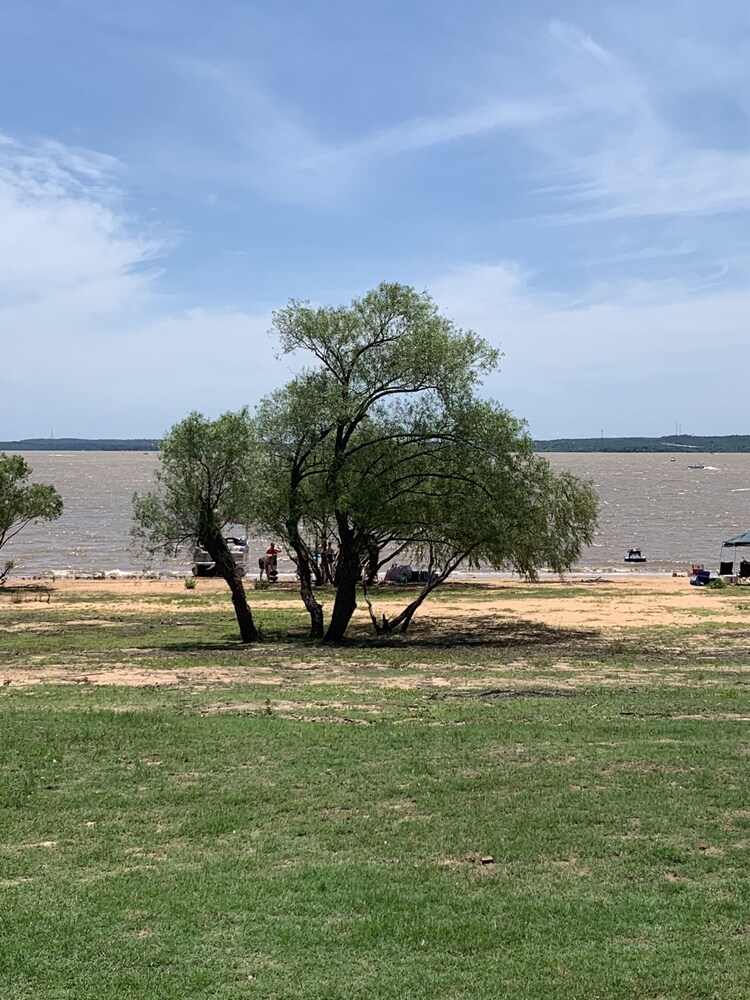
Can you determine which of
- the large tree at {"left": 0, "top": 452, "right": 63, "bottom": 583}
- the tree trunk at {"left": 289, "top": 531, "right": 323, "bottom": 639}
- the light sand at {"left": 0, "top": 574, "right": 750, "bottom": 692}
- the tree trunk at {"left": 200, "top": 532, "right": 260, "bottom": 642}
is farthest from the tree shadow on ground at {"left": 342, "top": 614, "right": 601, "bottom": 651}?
the large tree at {"left": 0, "top": 452, "right": 63, "bottom": 583}

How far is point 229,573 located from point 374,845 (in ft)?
50.0

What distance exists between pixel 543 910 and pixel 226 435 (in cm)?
1675

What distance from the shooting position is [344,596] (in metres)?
22.9

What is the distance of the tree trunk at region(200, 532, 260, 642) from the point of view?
2158 cm

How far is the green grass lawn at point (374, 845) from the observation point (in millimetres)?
5070

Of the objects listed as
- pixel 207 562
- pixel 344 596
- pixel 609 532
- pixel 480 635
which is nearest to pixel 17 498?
pixel 207 562

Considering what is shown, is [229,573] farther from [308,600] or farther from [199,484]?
[308,600]

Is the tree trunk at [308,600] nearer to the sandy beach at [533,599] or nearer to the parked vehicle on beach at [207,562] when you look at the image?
the sandy beach at [533,599]

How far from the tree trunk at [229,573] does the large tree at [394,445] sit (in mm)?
1175

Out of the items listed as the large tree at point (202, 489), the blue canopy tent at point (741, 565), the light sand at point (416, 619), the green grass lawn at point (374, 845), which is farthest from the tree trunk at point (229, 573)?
the blue canopy tent at point (741, 565)

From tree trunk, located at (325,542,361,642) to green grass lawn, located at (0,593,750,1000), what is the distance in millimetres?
9596

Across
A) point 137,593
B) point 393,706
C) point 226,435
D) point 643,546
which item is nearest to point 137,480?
point 643,546

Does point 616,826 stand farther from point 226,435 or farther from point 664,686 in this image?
point 226,435

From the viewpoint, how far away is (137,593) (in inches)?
1396
